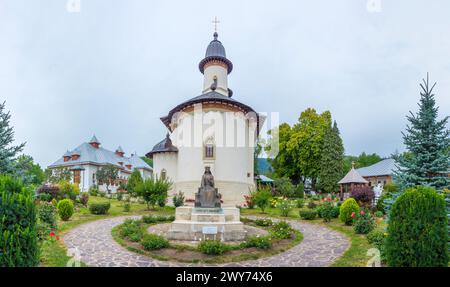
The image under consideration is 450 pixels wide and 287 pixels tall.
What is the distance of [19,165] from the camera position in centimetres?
910

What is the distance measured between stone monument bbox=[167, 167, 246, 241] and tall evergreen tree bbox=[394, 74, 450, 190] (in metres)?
5.52

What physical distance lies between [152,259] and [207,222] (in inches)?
124

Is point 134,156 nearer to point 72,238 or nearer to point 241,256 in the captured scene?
point 72,238

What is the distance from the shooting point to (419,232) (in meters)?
4.70

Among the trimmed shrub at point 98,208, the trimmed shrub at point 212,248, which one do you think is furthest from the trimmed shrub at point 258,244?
the trimmed shrub at point 98,208

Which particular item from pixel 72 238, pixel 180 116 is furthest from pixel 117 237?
pixel 180 116

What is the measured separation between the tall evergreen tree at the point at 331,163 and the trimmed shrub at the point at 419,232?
24.6 m

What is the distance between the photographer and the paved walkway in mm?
6477

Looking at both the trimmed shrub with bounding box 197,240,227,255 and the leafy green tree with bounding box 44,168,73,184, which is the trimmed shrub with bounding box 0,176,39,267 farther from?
the leafy green tree with bounding box 44,168,73,184

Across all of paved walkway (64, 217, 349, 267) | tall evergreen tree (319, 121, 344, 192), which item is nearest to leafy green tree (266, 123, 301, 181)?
tall evergreen tree (319, 121, 344, 192)

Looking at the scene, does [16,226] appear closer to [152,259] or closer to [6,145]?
[152,259]

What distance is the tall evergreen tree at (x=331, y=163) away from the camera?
28266 mm

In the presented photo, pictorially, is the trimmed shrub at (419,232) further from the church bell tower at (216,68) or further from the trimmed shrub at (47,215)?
the church bell tower at (216,68)
